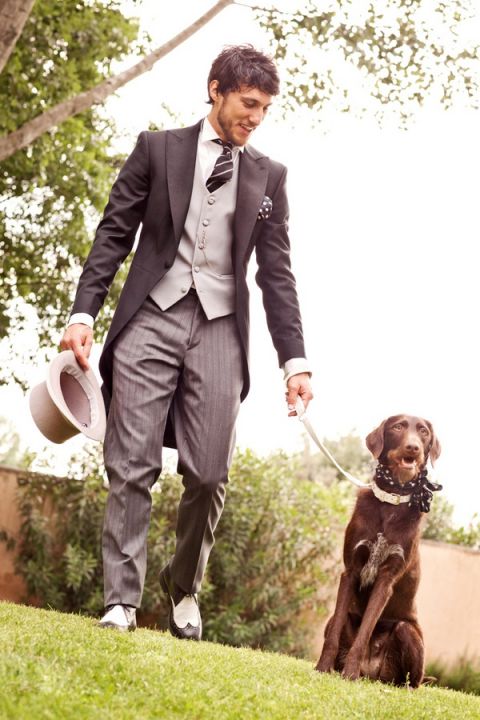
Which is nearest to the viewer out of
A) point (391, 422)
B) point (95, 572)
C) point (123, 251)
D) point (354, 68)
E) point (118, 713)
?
point (118, 713)

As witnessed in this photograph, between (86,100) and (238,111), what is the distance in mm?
5947

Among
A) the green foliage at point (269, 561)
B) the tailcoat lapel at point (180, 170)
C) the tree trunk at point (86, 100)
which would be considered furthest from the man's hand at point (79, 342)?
the green foliage at point (269, 561)

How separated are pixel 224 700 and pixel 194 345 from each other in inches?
75.0

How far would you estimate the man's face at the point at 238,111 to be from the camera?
16.0 feet

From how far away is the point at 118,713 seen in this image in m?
2.96

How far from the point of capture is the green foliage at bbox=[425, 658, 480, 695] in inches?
420

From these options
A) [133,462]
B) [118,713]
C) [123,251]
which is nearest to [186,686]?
[118,713]

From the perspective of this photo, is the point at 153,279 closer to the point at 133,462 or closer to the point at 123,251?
the point at 123,251

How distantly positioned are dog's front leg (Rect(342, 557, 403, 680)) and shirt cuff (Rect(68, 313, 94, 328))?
188 centimetres

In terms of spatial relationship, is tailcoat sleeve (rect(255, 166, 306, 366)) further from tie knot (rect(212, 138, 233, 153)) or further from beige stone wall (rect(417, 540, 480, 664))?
beige stone wall (rect(417, 540, 480, 664))

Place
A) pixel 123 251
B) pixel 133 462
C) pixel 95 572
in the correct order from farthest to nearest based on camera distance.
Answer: pixel 95 572 → pixel 123 251 → pixel 133 462

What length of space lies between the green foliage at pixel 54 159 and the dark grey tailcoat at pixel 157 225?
19.9ft

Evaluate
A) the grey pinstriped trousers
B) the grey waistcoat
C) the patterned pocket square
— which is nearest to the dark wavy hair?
the grey waistcoat

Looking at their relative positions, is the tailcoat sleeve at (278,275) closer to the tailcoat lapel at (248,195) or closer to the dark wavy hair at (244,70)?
the tailcoat lapel at (248,195)
